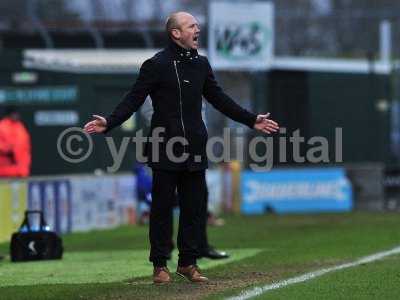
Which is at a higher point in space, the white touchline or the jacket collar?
the jacket collar

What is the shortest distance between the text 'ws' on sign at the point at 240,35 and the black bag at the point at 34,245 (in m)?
13.4

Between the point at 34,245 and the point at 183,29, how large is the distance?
182 inches

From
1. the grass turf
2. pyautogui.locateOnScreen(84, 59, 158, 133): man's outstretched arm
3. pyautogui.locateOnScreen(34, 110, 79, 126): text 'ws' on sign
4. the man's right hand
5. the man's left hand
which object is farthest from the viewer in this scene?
pyautogui.locateOnScreen(34, 110, 79, 126): text 'ws' on sign

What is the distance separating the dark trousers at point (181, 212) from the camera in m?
8.79

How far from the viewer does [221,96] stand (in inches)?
359

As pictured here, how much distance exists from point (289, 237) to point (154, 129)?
7.69m

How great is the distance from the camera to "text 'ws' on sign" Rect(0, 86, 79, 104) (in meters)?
23.1

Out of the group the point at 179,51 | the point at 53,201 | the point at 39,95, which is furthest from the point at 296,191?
the point at 179,51

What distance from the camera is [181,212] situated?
29.1ft

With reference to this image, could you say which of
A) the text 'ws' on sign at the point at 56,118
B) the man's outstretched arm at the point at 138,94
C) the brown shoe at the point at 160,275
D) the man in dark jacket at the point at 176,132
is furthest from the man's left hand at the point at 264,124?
the text 'ws' on sign at the point at 56,118

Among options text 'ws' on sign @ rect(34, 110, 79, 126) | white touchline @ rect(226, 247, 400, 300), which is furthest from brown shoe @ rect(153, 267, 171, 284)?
text 'ws' on sign @ rect(34, 110, 79, 126)

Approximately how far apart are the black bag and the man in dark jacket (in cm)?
398

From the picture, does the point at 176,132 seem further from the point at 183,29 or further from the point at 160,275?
the point at 160,275

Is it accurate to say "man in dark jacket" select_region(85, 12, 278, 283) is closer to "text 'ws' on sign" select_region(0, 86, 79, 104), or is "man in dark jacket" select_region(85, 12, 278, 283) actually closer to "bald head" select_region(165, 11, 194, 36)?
"bald head" select_region(165, 11, 194, 36)
